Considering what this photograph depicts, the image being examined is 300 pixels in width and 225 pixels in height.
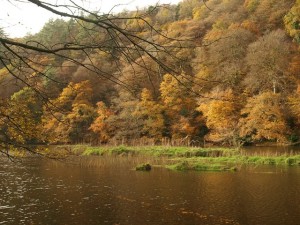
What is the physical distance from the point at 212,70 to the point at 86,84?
13838 millimetres

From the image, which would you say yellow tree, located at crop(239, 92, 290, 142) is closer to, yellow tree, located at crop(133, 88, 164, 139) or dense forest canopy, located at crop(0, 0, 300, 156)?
dense forest canopy, located at crop(0, 0, 300, 156)

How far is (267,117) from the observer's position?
1076 inches

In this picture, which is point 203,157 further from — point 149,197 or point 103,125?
point 103,125

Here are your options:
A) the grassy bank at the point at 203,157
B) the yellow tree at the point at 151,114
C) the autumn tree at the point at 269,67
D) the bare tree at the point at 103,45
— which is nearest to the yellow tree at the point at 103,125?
the yellow tree at the point at 151,114


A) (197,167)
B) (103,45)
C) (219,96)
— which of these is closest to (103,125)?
(219,96)

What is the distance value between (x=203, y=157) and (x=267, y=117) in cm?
898

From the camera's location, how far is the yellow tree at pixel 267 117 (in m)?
27.0

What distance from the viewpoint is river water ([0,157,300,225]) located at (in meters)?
9.18

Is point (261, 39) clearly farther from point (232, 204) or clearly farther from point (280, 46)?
point (232, 204)

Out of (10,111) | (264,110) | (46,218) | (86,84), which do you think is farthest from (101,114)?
(10,111)

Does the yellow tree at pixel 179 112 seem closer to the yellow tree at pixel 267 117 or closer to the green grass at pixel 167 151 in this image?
the yellow tree at pixel 267 117

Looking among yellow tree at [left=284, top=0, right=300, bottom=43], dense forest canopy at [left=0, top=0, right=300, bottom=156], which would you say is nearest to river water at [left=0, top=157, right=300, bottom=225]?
dense forest canopy at [left=0, top=0, right=300, bottom=156]

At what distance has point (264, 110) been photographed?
2717 cm

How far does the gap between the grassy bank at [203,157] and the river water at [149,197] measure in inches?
50.7
